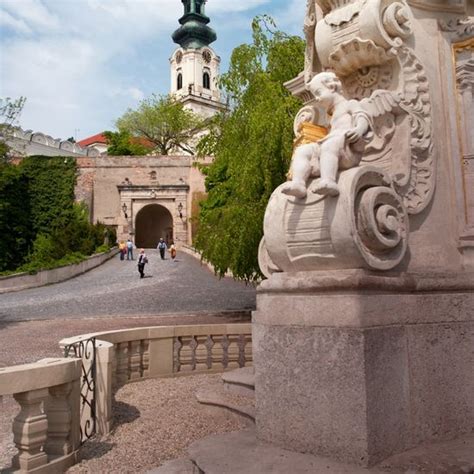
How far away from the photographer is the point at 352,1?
144 inches

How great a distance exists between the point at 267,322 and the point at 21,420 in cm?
160

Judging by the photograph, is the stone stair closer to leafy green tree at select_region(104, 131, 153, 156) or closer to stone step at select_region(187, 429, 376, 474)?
stone step at select_region(187, 429, 376, 474)

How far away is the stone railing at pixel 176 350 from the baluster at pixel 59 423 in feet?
5.84

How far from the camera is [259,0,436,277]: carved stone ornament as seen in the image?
115 inches

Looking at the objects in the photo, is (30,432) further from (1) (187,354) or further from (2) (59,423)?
(1) (187,354)

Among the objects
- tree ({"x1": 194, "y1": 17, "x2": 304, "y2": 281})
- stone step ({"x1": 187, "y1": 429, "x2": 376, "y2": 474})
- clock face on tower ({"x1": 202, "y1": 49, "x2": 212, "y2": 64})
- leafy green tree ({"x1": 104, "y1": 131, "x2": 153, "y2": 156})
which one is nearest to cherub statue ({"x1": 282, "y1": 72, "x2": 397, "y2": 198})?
stone step ({"x1": 187, "y1": 429, "x2": 376, "y2": 474})

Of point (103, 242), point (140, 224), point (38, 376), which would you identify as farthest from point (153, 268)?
point (38, 376)

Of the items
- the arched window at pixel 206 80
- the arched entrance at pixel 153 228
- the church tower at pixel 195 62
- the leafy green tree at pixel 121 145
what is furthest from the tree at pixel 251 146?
the arched window at pixel 206 80

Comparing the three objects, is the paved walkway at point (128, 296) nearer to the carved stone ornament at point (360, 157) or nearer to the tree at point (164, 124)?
the carved stone ornament at point (360, 157)

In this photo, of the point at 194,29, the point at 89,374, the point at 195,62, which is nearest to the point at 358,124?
the point at 89,374

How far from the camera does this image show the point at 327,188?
9.54ft

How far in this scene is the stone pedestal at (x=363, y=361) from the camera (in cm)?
273

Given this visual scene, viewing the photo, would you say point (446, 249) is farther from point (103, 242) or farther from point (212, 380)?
point (103, 242)

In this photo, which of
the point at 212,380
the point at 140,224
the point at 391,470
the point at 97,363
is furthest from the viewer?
the point at 140,224
